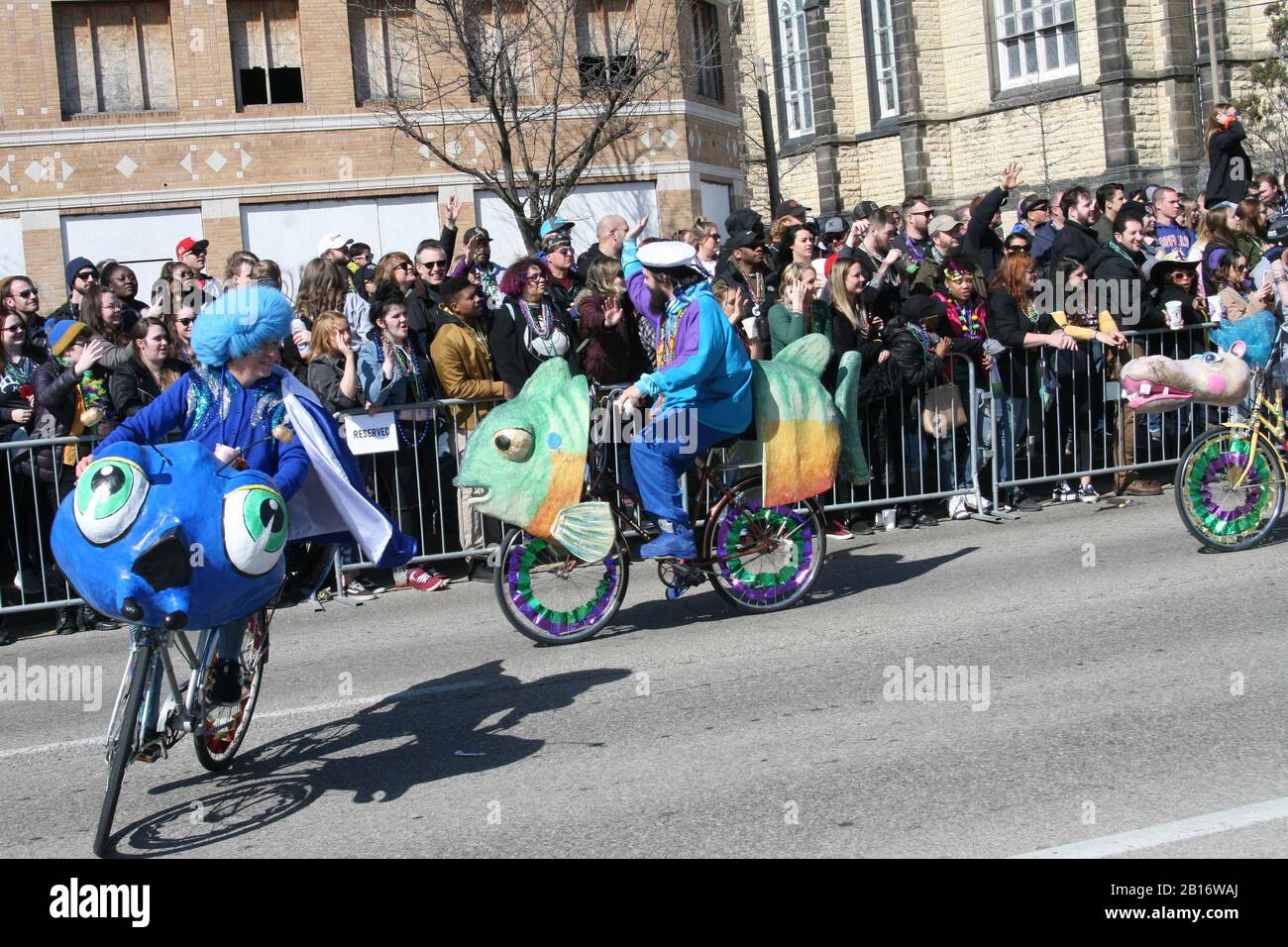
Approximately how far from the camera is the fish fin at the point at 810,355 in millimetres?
9562

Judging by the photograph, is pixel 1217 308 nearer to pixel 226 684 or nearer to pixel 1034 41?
pixel 226 684

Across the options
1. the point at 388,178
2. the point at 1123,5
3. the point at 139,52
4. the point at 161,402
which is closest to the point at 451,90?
the point at 388,178

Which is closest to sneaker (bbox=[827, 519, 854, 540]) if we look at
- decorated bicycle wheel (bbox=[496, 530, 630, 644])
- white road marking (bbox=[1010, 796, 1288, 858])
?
decorated bicycle wheel (bbox=[496, 530, 630, 644])

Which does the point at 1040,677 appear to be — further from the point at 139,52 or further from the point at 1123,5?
the point at 1123,5

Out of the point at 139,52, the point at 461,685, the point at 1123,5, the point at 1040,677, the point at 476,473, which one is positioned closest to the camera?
the point at 1040,677

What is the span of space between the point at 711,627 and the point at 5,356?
18.1 feet

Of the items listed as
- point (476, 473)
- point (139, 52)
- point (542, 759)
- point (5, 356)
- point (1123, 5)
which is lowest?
point (542, 759)

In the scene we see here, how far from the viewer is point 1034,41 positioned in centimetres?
3791

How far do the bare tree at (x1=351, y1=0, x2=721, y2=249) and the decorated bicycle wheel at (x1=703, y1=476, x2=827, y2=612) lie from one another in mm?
15170

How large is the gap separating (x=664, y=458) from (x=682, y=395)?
1.24ft

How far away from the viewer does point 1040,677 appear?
7078 mm

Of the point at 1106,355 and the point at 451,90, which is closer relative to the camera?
the point at 1106,355

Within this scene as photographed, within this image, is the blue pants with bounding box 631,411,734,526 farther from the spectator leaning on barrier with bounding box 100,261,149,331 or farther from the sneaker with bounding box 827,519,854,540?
the spectator leaning on barrier with bounding box 100,261,149,331

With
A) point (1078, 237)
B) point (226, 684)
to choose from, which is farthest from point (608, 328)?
point (226, 684)
